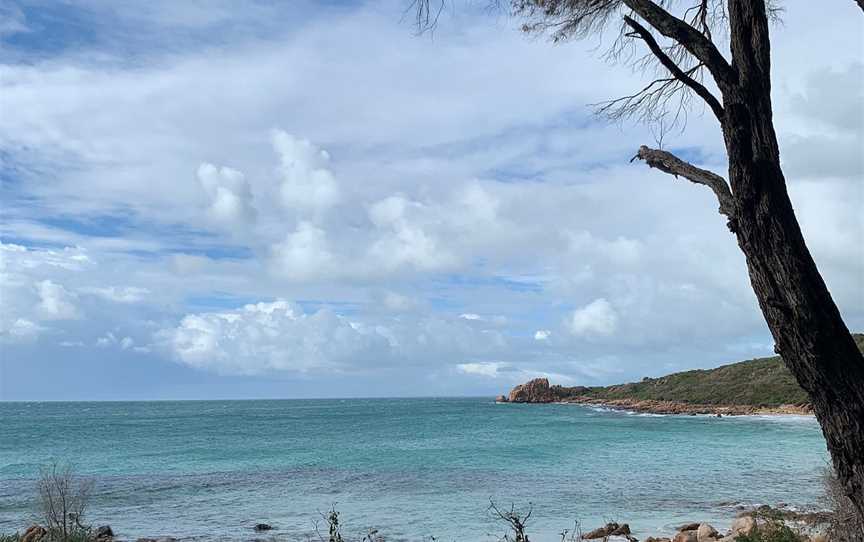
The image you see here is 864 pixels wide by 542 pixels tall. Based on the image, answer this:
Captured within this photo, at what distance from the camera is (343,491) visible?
2512 centimetres

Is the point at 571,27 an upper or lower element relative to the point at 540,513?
upper

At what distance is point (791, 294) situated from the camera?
4.73 m

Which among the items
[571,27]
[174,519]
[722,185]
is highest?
[571,27]

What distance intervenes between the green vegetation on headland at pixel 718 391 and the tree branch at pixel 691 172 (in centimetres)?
5945

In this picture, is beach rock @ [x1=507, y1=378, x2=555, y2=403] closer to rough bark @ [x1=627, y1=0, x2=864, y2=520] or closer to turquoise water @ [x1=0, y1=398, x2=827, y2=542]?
turquoise water @ [x1=0, y1=398, x2=827, y2=542]

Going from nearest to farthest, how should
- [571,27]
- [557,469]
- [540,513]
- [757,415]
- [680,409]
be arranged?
1. [571,27]
2. [540,513]
3. [557,469]
4. [757,415]
5. [680,409]

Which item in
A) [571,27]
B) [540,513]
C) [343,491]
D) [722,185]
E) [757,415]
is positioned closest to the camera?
[722,185]

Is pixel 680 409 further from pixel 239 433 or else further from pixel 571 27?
pixel 571 27

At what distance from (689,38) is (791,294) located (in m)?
1.94

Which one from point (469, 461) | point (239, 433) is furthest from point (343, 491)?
point (239, 433)

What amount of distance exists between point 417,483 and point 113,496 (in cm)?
1021

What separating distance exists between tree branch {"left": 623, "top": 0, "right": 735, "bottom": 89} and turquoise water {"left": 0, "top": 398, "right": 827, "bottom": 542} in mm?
13704

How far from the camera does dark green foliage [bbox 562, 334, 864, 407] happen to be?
73812 millimetres

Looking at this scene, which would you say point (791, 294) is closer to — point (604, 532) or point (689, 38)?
point (689, 38)
